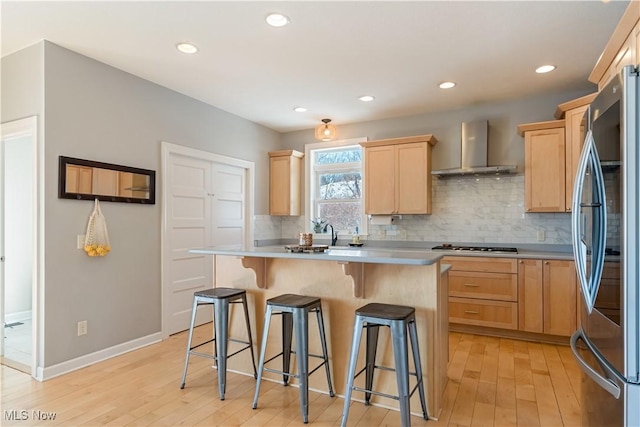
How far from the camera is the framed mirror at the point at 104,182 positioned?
2998mm

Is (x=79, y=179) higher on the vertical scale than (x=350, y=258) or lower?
higher

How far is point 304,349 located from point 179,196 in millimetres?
2562

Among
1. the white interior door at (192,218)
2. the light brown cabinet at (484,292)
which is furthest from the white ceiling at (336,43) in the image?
the light brown cabinet at (484,292)

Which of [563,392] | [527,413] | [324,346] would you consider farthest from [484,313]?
[324,346]

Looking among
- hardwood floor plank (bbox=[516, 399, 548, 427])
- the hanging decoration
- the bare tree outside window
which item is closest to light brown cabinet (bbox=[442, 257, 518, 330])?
hardwood floor plank (bbox=[516, 399, 548, 427])

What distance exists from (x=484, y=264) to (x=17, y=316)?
551 centimetres

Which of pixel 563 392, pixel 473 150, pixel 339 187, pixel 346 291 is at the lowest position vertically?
pixel 563 392

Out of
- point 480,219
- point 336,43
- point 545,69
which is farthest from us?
point 480,219

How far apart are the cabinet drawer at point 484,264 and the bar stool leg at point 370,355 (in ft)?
5.29

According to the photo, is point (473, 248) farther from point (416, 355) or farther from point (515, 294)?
point (416, 355)

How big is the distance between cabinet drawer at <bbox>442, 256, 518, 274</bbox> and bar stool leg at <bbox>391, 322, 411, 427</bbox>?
1895mm

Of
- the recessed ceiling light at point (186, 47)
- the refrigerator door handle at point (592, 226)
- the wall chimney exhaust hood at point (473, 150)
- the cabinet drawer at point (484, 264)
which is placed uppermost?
the recessed ceiling light at point (186, 47)

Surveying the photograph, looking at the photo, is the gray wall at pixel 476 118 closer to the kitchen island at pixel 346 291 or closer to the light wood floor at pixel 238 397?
the light wood floor at pixel 238 397

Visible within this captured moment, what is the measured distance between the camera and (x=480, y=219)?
4500 millimetres
